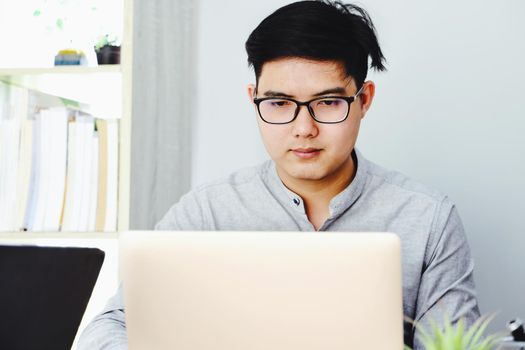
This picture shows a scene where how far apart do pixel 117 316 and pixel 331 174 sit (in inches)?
27.7

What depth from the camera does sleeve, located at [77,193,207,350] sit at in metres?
1.23

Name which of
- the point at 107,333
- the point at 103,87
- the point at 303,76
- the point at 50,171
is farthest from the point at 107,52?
the point at 107,333

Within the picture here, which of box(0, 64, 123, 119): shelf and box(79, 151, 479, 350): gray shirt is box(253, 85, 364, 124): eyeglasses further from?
box(0, 64, 123, 119): shelf

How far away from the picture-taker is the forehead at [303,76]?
5.57ft

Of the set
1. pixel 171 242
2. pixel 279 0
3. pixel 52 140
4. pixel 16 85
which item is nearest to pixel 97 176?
pixel 52 140

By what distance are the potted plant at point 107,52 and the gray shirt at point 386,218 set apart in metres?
0.54

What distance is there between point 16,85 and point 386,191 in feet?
4.18

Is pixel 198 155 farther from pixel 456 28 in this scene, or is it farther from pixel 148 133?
pixel 456 28

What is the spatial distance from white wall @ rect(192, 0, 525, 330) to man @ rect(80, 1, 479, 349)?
1.56ft

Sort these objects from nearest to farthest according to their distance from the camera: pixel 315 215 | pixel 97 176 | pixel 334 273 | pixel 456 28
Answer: pixel 334 273
pixel 315 215
pixel 97 176
pixel 456 28

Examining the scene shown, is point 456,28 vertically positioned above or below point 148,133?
above

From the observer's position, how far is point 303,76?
67.1 inches

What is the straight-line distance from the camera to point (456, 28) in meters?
2.29

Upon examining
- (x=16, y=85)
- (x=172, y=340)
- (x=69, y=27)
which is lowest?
(x=172, y=340)
